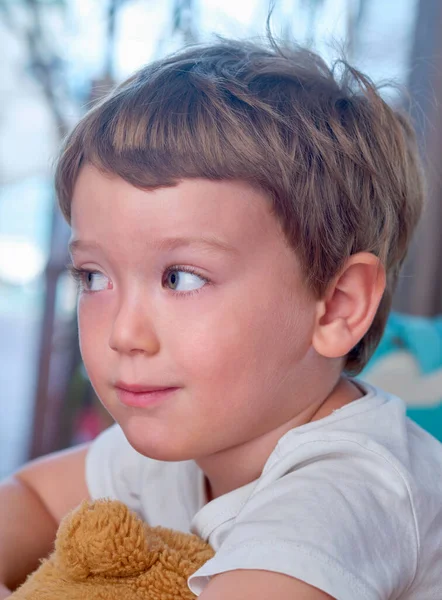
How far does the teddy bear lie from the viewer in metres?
0.62

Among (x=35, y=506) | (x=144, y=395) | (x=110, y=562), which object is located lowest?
(x=35, y=506)

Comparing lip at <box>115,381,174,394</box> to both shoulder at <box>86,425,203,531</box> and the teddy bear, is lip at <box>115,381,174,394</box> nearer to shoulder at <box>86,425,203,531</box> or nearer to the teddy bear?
the teddy bear

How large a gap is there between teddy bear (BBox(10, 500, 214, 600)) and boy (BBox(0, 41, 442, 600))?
32 mm

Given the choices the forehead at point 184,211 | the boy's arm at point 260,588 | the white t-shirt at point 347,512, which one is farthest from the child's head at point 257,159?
the boy's arm at point 260,588

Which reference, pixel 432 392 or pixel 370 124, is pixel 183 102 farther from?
pixel 432 392

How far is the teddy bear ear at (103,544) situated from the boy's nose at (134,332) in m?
0.14

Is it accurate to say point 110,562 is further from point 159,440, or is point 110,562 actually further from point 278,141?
point 278,141

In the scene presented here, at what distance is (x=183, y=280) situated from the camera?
2.35 feet

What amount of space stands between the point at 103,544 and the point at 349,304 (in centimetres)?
36

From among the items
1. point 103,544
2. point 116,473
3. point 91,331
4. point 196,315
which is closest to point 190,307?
point 196,315

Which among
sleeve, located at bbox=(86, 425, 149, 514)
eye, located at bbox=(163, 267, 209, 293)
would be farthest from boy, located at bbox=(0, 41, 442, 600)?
sleeve, located at bbox=(86, 425, 149, 514)

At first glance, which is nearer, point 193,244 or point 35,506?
point 193,244

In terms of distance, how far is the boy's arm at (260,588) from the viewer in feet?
1.82

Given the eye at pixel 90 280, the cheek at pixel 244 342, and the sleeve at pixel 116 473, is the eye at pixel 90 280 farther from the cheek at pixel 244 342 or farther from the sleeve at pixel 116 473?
the sleeve at pixel 116 473
